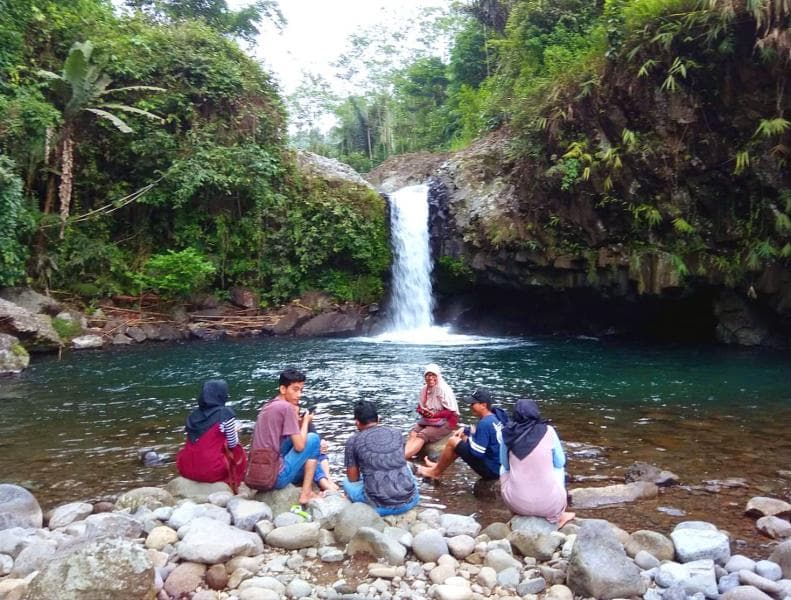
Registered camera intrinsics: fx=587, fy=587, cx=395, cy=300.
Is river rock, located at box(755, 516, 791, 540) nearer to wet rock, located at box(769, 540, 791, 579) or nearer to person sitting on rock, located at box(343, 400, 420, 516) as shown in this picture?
wet rock, located at box(769, 540, 791, 579)

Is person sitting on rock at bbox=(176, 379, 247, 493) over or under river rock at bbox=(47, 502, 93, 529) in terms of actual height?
over

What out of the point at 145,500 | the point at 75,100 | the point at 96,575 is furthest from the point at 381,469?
the point at 75,100

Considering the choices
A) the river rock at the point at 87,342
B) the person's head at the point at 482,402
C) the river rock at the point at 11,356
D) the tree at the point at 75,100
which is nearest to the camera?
the person's head at the point at 482,402

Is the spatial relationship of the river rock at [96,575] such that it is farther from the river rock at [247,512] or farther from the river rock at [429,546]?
the river rock at [429,546]

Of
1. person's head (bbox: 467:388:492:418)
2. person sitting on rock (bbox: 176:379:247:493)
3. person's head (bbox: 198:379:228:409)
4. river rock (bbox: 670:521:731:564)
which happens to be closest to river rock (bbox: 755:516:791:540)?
river rock (bbox: 670:521:731:564)

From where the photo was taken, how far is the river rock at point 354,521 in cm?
467

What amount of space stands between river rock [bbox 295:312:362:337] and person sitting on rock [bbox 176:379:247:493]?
13.4 meters

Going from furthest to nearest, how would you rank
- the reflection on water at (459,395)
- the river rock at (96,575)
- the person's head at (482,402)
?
the reflection on water at (459,395), the person's head at (482,402), the river rock at (96,575)

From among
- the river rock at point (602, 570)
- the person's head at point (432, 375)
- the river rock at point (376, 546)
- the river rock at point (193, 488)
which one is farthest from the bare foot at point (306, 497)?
the river rock at point (602, 570)

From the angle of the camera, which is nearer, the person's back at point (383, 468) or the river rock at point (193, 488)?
the person's back at point (383, 468)

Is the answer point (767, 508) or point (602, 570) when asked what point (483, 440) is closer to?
point (602, 570)

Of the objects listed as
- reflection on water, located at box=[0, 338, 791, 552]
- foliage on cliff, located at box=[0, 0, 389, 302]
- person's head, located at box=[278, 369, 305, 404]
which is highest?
foliage on cliff, located at box=[0, 0, 389, 302]

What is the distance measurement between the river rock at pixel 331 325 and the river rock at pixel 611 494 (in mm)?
14188

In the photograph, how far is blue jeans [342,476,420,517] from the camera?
513 cm
